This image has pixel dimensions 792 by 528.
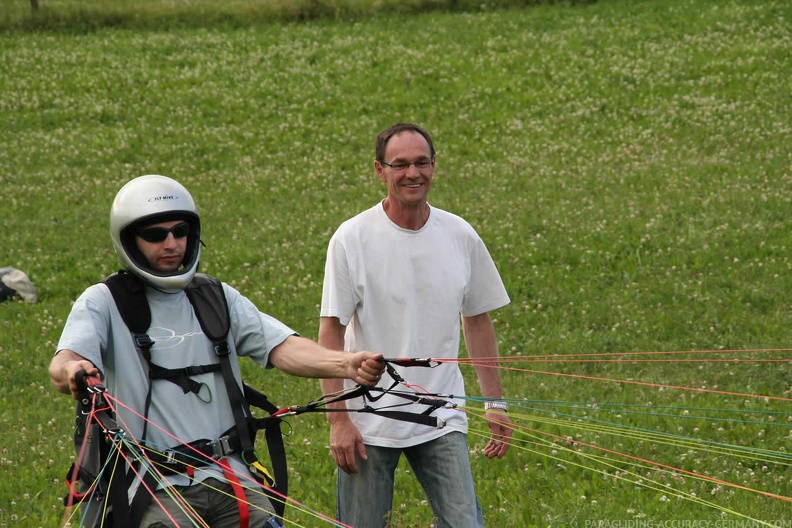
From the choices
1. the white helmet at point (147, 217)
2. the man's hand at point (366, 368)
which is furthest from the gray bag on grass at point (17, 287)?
the man's hand at point (366, 368)

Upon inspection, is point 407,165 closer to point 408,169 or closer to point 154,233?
point 408,169

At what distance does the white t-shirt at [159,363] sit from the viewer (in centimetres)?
429

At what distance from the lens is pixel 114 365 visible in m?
4.37

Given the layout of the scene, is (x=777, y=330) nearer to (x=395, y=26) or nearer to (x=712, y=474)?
(x=712, y=474)

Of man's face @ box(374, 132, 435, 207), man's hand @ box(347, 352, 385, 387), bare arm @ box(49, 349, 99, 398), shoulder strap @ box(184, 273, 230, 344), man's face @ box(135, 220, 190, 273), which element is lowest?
man's hand @ box(347, 352, 385, 387)

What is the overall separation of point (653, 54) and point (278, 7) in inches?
439

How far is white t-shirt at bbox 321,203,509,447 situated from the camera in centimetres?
532

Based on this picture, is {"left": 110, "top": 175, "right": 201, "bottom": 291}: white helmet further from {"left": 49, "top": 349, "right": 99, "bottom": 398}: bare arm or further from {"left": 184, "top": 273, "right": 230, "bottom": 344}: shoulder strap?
{"left": 49, "top": 349, "right": 99, "bottom": 398}: bare arm

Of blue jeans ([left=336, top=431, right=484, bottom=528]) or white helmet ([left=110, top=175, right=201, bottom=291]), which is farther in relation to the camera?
blue jeans ([left=336, top=431, right=484, bottom=528])

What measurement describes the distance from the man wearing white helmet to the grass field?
6.24 ft

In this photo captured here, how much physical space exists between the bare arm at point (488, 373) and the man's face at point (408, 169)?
0.87 m

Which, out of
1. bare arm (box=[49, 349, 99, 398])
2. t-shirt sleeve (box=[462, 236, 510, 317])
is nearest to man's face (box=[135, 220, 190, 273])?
bare arm (box=[49, 349, 99, 398])

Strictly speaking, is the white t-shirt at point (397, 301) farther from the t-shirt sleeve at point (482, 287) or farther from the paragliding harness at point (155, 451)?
the paragliding harness at point (155, 451)

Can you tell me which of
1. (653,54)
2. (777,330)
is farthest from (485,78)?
(777,330)
